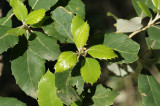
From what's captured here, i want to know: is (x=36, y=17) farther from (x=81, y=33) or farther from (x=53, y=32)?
(x=81, y=33)

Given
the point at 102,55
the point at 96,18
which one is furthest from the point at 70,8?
the point at 96,18

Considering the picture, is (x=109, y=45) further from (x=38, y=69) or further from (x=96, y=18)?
(x=96, y=18)

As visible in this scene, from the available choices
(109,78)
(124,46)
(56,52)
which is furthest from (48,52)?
(109,78)

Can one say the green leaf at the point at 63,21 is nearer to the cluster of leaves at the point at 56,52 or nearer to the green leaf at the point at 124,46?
the cluster of leaves at the point at 56,52

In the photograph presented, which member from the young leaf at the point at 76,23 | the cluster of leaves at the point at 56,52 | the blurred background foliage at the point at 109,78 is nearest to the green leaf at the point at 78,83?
the cluster of leaves at the point at 56,52

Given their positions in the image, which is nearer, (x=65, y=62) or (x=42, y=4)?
(x=65, y=62)

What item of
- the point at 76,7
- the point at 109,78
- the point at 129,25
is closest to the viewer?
the point at 76,7
